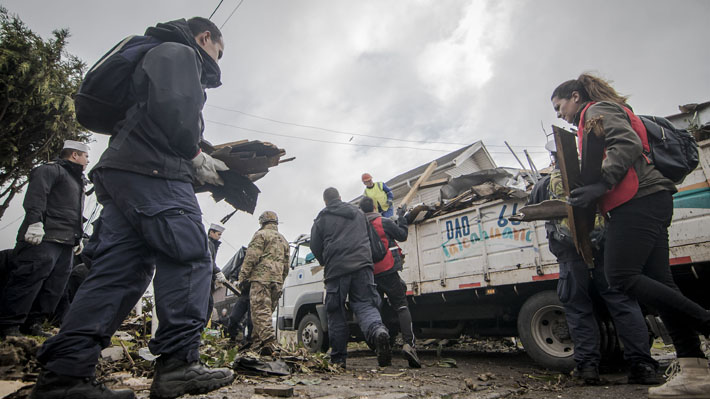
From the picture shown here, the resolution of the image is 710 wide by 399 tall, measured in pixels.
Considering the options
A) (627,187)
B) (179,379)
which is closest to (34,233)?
(179,379)

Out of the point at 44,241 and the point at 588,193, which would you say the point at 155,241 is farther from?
the point at 44,241

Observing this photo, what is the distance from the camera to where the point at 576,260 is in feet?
10.7

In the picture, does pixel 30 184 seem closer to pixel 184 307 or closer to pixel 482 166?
pixel 184 307

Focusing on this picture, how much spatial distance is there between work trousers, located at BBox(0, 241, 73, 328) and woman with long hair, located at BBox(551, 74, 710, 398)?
165 inches

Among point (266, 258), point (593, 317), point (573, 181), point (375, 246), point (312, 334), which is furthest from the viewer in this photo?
point (312, 334)

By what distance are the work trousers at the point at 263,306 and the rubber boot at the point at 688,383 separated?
11.4 feet

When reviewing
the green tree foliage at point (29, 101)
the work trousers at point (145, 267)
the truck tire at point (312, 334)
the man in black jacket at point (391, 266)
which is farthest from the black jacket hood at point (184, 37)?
the green tree foliage at point (29, 101)

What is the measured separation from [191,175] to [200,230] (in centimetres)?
28

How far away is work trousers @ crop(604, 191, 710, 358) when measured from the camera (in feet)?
6.18

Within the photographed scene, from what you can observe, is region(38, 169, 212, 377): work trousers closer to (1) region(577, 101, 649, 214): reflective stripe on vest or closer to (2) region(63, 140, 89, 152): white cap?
(1) region(577, 101, 649, 214): reflective stripe on vest

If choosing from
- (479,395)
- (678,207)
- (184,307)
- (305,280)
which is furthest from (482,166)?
(184,307)

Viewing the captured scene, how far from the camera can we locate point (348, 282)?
4.00 m

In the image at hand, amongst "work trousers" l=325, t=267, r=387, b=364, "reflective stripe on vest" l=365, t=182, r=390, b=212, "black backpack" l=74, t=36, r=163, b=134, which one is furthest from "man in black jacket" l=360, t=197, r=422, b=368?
"reflective stripe on vest" l=365, t=182, r=390, b=212

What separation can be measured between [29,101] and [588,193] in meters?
11.0
